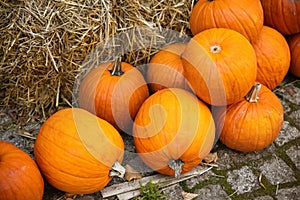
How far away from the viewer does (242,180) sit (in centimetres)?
311

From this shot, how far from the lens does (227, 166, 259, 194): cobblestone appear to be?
305cm

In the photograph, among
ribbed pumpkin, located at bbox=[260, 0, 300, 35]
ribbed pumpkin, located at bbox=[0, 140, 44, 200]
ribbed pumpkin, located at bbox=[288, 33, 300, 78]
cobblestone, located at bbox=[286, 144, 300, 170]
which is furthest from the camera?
ribbed pumpkin, located at bbox=[288, 33, 300, 78]

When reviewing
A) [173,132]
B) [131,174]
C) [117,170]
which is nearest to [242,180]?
[173,132]

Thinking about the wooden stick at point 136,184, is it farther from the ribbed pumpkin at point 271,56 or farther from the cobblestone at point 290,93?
the cobblestone at point 290,93

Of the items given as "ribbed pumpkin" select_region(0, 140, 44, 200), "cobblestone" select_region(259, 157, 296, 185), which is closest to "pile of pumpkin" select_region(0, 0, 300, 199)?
"ribbed pumpkin" select_region(0, 140, 44, 200)

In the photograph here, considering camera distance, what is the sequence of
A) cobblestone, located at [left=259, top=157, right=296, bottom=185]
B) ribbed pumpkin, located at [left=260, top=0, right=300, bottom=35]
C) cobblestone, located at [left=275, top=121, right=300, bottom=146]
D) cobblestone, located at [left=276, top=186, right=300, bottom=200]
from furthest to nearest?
ribbed pumpkin, located at [left=260, top=0, right=300, bottom=35]
cobblestone, located at [left=275, top=121, right=300, bottom=146]
cobblestone, located at [left=259, top=157, right=296, bottom=185]
cobblestone, located at [left=276, top=186, right=300, bottom=200]

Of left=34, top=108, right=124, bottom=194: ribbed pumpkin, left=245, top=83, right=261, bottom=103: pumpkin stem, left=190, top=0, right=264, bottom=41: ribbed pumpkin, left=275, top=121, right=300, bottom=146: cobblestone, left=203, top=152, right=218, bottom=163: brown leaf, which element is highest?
left=190, top=0, right=264, bottom=41: ribbed pumpkin

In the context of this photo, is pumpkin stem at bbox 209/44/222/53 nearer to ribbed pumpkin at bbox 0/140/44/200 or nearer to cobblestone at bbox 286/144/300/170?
cobblestone at bbox 286/144/300/170

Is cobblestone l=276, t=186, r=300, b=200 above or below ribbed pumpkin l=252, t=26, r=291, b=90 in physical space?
below

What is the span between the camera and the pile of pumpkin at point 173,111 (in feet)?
9.15

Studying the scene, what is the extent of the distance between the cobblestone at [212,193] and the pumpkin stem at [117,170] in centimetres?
52

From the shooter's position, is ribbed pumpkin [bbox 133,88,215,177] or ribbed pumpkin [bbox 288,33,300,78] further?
ribbed pumpkin [bbox 288,33,300,78]

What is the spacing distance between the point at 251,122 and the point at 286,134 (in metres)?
0.48

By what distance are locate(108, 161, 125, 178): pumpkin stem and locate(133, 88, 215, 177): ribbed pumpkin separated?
0.23 metres
